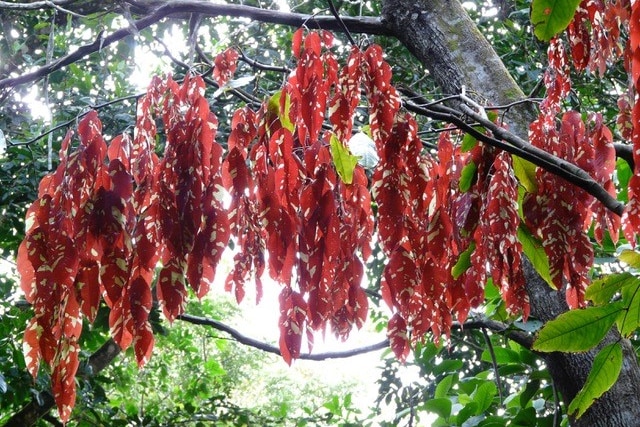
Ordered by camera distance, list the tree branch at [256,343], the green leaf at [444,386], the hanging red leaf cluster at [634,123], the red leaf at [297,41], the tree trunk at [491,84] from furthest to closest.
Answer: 1. the green leaf at [444,386]
2. the tree branch at [256,343]
3. the tree trunk at [491,84]
4. the red leaf at [297,41]
5. the hanging red leaf cluster at [634,123]

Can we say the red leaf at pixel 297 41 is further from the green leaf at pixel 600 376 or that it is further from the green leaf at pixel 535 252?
the green leaf at pixel 600 376

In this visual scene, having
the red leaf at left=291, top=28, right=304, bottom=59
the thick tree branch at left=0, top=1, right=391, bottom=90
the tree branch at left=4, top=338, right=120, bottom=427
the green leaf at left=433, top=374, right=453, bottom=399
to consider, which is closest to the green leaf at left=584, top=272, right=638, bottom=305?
the red leaf at left=291, top=28, right=304, bottom=59

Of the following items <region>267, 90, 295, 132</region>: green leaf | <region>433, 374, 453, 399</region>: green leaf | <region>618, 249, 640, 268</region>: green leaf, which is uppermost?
<region>267, 90, 295, 132</region>: green leaf

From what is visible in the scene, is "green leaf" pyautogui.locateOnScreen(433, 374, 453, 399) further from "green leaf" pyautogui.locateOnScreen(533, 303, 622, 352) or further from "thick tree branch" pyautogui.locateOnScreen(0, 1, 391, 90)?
"green leaf" pyautogui.locateOnScreen(533, 303, 622, 352)

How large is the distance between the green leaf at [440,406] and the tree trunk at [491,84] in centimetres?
41

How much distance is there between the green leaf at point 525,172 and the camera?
2.86 ft

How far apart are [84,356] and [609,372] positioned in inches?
100.0

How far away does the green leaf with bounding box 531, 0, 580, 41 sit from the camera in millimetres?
547

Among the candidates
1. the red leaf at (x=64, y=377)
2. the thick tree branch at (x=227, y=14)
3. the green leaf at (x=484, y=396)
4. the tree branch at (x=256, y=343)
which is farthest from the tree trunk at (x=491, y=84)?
the red leaf at (x=64, y=377)

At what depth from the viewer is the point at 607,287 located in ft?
2.17

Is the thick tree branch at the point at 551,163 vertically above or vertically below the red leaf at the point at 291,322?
above

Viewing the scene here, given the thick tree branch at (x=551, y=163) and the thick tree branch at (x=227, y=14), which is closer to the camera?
the thick tree branch at (x=551, y=163)

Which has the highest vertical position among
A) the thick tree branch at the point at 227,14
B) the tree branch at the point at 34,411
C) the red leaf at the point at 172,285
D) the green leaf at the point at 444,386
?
the thick tree branch at the point at 227,14

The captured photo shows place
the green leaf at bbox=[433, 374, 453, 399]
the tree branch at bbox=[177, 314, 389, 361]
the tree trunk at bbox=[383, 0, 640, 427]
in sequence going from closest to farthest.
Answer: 1. the tree trunk at bbox=[383, 0, 640, 427]
2. the tree branch at bbox=[177, 314, 389, 361]
3. the green leaf at bbox=[433, 374, 453, 399]
